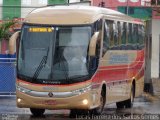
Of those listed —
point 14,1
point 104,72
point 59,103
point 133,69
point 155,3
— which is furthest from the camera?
point 14,1

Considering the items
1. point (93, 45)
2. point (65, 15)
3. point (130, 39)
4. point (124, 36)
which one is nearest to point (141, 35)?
point (130, 39)

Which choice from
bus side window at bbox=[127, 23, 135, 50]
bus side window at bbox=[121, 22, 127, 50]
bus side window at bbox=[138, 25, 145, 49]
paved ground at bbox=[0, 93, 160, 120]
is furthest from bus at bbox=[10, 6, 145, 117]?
bus side window at bbox=[138, 25, 145, 49]

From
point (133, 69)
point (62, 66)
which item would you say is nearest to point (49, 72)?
point (62, 66)

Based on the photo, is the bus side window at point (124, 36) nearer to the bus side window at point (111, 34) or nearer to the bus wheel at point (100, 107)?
the bus side window at point (111, 34)

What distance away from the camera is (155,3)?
35.1 m

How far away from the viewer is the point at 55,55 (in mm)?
17250

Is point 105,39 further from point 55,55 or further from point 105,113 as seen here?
point 105,113

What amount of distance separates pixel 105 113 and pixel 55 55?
3.40 meters

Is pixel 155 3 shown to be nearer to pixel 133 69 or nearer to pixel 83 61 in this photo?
pixel 133 69

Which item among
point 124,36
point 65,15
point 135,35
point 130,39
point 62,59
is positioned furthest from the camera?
point 135,35

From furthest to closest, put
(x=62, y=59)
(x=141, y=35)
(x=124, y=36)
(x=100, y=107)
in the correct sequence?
1. (x=141, y=35)
2. (x=124, y=36)
3. (x=100, y=107)
4. (x=62, y=59)

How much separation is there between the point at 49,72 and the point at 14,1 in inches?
1818

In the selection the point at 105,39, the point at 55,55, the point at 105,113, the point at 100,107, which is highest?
the point at 105,39

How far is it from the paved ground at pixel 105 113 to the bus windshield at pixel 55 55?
4.39 feet
